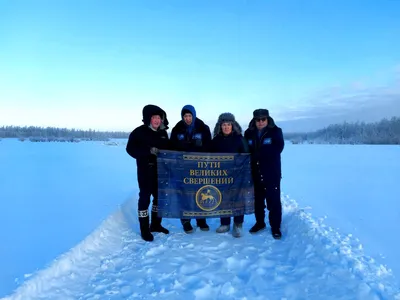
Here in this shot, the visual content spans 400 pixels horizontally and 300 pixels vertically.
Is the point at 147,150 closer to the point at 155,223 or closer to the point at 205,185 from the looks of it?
the point at 205,185

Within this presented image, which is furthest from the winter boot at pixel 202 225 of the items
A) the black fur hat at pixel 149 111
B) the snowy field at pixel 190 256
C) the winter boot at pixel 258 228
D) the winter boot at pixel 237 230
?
the black fur hat at pixel 149 111

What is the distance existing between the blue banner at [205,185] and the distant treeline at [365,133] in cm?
5595

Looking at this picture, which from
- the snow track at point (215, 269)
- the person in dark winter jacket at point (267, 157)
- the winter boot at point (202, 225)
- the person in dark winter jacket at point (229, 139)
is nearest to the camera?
the snow track at point (215, 269)

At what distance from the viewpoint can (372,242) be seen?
13.1 ft

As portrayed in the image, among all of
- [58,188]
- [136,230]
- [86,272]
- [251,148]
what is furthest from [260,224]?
[58,188]

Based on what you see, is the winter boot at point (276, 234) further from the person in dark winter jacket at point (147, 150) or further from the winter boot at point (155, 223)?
the person in dark winter jacket at point (147, 150)

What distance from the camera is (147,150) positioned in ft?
14.2

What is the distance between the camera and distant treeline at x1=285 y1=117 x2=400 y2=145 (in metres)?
55.8

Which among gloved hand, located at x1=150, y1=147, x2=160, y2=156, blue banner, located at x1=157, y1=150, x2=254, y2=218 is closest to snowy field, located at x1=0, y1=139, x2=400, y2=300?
blue banner, located at x1=157, y1=150, x2=254, y2=218

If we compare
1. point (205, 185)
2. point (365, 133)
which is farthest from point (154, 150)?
point (365, 133)

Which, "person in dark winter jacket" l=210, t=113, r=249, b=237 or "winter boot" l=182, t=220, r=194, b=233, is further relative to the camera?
"winter boot" l=182, t=220, r=194, b=233

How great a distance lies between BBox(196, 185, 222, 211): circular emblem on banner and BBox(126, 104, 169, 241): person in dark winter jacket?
30.4 inches

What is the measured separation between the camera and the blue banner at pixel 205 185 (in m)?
4.54

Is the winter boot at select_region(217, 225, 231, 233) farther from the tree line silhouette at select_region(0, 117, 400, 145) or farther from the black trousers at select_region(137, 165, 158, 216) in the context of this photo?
the tree line silhouette at select_region(0, 117, 400, 145)
